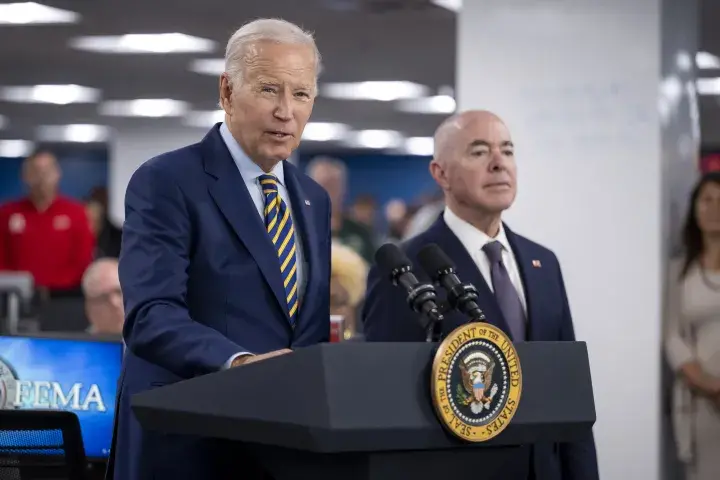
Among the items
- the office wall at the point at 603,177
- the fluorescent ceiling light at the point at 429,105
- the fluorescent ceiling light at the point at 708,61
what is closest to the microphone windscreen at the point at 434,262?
the office wall at the point at 603,177

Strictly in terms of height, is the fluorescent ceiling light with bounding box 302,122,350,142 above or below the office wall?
above

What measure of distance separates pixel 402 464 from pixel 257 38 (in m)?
0.83

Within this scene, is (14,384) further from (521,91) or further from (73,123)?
(73,123)

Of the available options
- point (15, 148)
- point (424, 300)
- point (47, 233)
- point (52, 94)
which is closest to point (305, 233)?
point (424, 300)

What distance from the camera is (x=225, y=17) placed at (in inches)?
407

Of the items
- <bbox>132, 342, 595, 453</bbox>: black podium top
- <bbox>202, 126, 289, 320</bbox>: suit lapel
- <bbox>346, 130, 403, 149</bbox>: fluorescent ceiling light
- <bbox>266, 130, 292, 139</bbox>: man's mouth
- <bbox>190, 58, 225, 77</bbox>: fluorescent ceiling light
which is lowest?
<bbox>132, 342, 595, 453</bbox>: black podium top

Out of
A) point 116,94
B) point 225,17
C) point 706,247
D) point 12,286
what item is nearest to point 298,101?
point 706,247

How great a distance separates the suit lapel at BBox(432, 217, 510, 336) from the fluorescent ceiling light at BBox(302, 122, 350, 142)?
16492 mm

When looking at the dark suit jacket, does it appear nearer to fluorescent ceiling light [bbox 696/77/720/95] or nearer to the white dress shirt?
the white dress shirt

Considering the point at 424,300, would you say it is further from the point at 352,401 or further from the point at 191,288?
the point at 191,288

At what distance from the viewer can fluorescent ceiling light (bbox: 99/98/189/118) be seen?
16.9 meters

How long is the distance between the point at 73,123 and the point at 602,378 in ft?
52.1

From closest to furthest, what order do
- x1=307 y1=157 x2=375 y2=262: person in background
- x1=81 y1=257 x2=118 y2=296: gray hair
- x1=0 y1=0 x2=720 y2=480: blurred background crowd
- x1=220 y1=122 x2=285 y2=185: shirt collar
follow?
x1=220 y1=122 x2=285 y2=185: shirt collar → x1=81 y1=257 x2=118 y2=296: gray hair → x1=0 y1=0 x2=720 y2=480: blurred background crowd → x1=307 y1=157 x2=375 y2=262: person in background

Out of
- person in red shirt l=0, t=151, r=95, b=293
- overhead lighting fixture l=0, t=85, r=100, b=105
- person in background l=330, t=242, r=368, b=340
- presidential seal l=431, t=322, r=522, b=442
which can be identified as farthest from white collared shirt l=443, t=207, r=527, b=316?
overhead lighting fixture l=0, t=85, r=100, b=105
